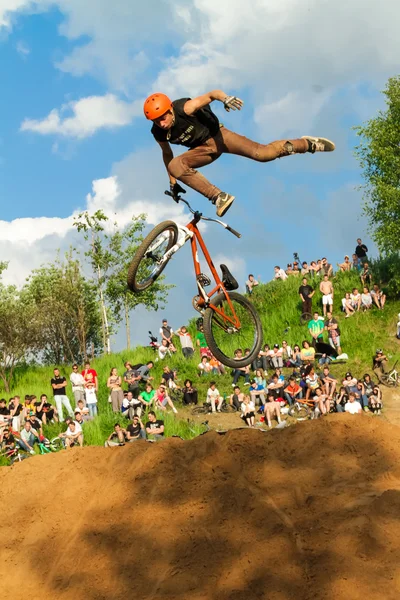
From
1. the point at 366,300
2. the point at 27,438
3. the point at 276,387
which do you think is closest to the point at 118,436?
the point at 27,438

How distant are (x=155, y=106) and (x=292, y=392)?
49.4 feet

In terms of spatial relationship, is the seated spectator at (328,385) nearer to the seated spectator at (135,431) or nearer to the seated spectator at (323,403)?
the seated spectator at (323,403)

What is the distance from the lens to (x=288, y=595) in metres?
9.63

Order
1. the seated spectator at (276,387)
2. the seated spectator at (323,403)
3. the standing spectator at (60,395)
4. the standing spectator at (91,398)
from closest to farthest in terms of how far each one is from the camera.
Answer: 1. the seated spectator at (323,403)
2. the standing spectator at (60,395)
3. the standing spectator at (91,398)
4. the seated spectator at (276,387)

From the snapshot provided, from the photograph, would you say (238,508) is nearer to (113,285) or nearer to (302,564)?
(302,564)

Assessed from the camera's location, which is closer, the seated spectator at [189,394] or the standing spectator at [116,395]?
the standing spectator at [116,395]

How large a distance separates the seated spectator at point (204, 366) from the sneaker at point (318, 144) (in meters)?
17.0

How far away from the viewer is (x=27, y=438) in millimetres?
19922

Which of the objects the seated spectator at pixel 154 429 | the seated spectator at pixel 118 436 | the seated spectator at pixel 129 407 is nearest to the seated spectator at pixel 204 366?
the seated spectator at pixel 129 407

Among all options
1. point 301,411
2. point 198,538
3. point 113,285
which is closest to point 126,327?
point 113,285

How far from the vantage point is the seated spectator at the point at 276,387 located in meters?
22.5

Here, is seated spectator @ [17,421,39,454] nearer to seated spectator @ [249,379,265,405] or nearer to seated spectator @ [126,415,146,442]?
seated spectator @ [126,415,146,442]

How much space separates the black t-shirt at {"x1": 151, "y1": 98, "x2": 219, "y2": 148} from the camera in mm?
8820

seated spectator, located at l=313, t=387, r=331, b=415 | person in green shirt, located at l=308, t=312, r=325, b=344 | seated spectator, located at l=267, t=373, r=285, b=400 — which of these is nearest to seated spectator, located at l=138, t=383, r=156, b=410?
seated spectator, located at l=267, t=373, r=285, b=400
